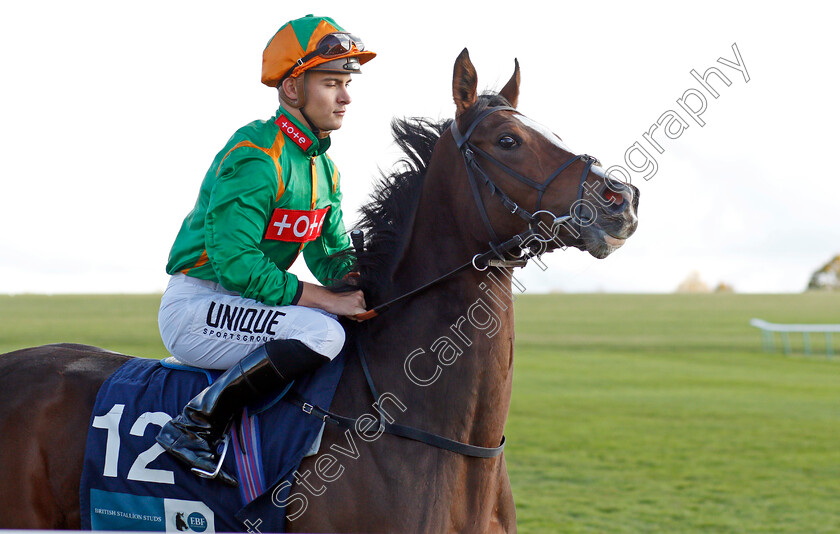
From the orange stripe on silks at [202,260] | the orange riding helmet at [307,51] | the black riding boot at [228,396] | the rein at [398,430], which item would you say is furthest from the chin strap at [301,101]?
the rein at [398,430]

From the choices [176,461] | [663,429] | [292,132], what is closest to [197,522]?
[176,461]

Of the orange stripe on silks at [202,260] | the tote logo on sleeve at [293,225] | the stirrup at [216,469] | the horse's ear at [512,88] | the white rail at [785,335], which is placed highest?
the white rail at [785,335]

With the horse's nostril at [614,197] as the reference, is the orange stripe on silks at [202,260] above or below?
below

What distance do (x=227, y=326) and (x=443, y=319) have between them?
2.56ft

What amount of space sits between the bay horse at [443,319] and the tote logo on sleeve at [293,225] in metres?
0.20

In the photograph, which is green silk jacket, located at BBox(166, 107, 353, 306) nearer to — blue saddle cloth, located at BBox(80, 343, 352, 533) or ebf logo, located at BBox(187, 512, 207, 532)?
blue saddle cloth, located at BBox(80, 343, 352, 533)

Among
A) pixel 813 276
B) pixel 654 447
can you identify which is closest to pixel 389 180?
pixel 654 447

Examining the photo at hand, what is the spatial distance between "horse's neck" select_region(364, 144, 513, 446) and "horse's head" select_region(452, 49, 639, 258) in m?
0.16

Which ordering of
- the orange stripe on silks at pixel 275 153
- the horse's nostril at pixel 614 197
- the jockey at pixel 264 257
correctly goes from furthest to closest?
the orange stripe on silks at pixel 275 153
the jockey at pixel 264 257
the horse's nostril at pixel 614 197

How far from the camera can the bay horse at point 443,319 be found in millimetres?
2492

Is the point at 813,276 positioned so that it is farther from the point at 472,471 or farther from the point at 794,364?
the point at 472,471

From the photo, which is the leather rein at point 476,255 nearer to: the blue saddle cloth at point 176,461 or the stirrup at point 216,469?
the blue saddle cloth at point 176,461

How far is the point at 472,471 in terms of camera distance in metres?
2.61

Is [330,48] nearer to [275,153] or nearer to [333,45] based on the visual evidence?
[333,45]
